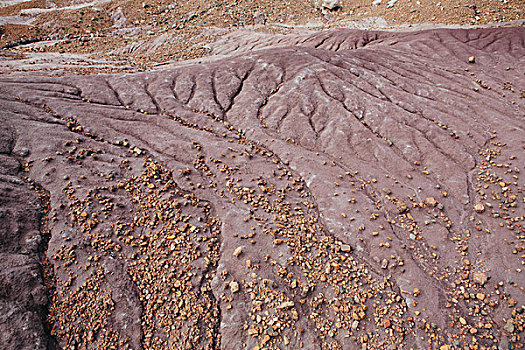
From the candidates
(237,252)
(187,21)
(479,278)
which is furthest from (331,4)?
(237,252)

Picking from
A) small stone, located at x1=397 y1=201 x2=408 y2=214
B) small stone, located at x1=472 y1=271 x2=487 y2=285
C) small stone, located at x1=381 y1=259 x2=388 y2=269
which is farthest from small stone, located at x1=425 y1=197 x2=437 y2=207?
small stone, located at x1=381 y1=259 x2=388 y2=269

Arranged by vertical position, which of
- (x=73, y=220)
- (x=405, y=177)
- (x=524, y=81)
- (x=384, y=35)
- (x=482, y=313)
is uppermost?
(x=384, y=35)

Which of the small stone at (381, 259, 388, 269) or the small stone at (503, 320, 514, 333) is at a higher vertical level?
the small stone at (381, 259, 388, 269)

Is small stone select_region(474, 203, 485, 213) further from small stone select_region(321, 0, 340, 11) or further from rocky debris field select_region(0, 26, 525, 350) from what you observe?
small stone select_region(321, 0, 340, 11)

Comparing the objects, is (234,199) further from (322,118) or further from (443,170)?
(443,170)

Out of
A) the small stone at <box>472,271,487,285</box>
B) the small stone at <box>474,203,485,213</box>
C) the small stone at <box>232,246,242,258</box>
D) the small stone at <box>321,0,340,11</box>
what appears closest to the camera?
the small stone at <box>472,271,487,285</box>

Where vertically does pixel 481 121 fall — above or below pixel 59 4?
below

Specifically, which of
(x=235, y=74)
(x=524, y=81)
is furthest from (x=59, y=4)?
(x=524, y=81)

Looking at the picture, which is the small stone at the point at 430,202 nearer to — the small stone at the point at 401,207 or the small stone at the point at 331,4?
the small stone at the point at 401,207
